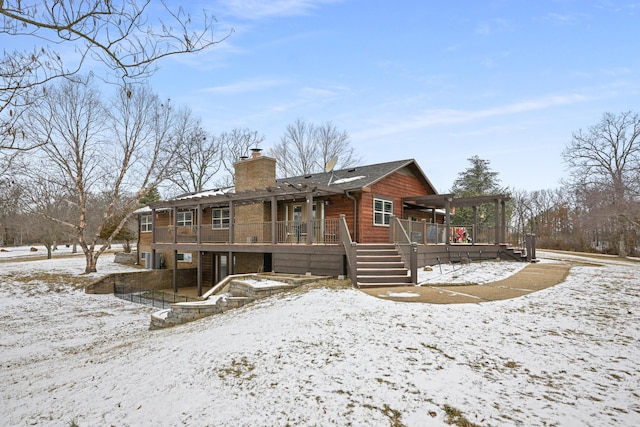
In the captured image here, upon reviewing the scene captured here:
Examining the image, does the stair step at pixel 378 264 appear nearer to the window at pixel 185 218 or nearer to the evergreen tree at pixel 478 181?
the window at pixel 185 218

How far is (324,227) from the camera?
13477 millimetres

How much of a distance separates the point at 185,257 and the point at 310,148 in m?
22.2

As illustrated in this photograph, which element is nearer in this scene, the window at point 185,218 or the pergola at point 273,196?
the pergola at point 273,196

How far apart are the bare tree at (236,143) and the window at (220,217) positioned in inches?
778

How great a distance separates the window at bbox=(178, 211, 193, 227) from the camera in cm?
2161

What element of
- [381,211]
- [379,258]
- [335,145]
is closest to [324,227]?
[379,258]

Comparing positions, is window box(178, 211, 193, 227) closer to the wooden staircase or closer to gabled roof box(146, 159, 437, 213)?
gabled roof box(146, 159, 437, 213)

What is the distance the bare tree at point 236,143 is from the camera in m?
39.2

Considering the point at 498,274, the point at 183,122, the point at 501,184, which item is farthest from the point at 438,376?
Answer: the point at 501,184

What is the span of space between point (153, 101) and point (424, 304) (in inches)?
893

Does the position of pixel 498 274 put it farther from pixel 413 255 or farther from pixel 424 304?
pixel 424 304

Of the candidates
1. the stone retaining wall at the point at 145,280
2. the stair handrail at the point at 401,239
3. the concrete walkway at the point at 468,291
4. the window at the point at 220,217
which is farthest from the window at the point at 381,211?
the stone retaining wall at the point at 145,280

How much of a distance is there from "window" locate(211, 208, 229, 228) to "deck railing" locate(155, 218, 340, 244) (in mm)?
328

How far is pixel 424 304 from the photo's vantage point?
26.0ft
